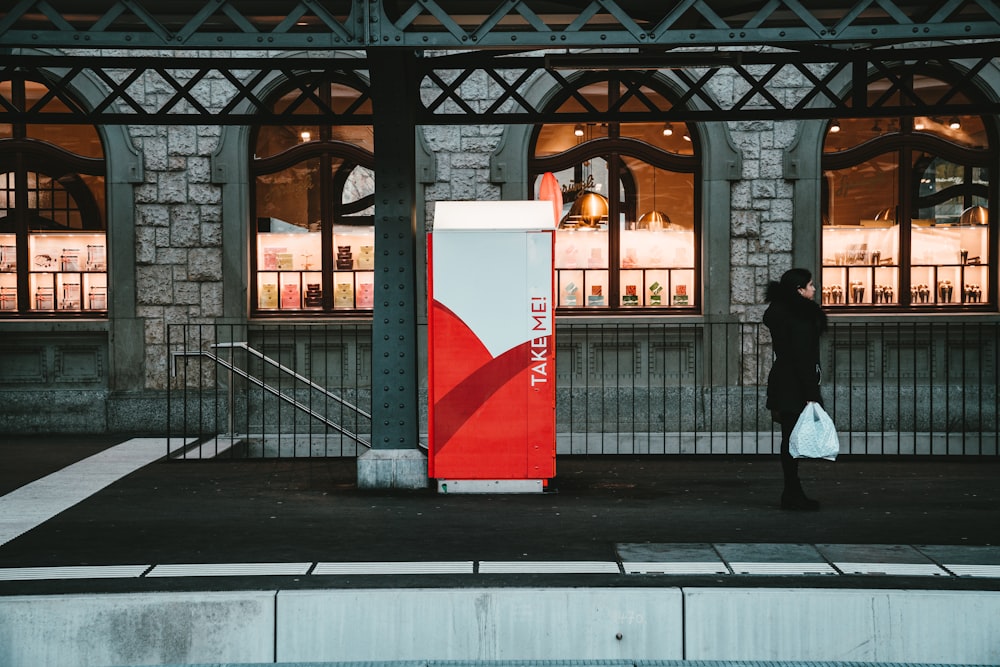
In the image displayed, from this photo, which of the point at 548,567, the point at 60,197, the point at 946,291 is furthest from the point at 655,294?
the point at 548,567

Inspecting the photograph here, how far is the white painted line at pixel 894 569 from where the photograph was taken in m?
6.03

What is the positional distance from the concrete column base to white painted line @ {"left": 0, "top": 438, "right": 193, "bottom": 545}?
7.24 ft

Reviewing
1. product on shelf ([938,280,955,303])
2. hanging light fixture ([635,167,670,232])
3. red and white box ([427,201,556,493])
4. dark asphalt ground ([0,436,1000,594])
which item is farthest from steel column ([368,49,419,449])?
product on shelf ([938,280,955,303])

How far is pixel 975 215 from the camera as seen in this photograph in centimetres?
1354

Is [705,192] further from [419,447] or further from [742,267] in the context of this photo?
[419,447]

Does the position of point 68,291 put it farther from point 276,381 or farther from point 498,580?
point 498,580

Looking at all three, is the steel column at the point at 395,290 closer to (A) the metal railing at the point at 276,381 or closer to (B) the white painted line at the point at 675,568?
(B) the white painted line at the point at 675,568

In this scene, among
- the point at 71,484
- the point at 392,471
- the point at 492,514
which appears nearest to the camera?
the point at 492,514

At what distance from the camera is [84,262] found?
44.9ft

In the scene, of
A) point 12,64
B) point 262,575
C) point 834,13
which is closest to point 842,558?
point 262,575

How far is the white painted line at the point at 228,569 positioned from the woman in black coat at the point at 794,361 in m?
3.74

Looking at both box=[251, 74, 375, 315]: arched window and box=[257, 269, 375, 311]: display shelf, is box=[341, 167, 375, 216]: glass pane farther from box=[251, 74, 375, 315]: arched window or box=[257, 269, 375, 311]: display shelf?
box=[257, 269, 375, 311]: display shelf

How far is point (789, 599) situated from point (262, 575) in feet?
9.14

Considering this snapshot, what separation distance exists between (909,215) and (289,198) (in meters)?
7.61
